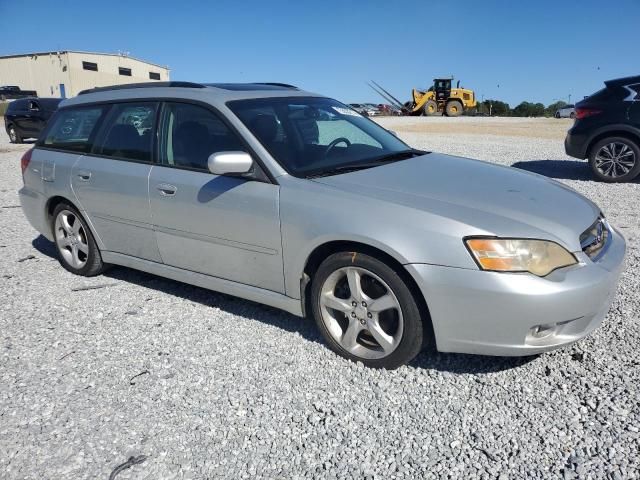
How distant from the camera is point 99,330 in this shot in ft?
12.3

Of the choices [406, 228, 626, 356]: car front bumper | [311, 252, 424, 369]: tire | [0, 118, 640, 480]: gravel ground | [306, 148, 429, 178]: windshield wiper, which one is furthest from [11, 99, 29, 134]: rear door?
[406, 228, 626, 356]: car front bumper

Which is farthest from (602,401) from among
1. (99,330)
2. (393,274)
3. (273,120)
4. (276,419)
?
(99,330)

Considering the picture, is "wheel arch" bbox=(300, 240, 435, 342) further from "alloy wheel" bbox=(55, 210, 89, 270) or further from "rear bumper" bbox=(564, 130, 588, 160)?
"rear bumper" bbox=(564, 130, 588, 160)

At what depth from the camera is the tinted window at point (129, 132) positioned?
4012 millimetres

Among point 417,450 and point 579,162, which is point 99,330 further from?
point 579,162

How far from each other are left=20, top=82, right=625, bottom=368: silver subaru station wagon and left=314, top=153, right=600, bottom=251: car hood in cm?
1

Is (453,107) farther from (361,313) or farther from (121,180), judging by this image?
(361,313)

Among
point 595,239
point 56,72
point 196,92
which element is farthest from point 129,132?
point 56,72

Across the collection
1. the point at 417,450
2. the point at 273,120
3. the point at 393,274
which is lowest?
the point at 417,450

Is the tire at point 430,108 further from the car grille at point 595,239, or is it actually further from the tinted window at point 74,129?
the car grille at point 595,239

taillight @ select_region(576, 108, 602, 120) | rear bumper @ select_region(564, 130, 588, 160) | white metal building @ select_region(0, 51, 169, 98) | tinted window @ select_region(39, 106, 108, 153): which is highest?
white metal building @ select_region(0, 51, 169, 98)

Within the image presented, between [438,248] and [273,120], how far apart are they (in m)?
1.60

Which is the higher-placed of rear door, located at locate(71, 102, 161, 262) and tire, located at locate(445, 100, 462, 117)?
tire, located at locate(445, 100, 462, 117)

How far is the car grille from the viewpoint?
2895 mm
